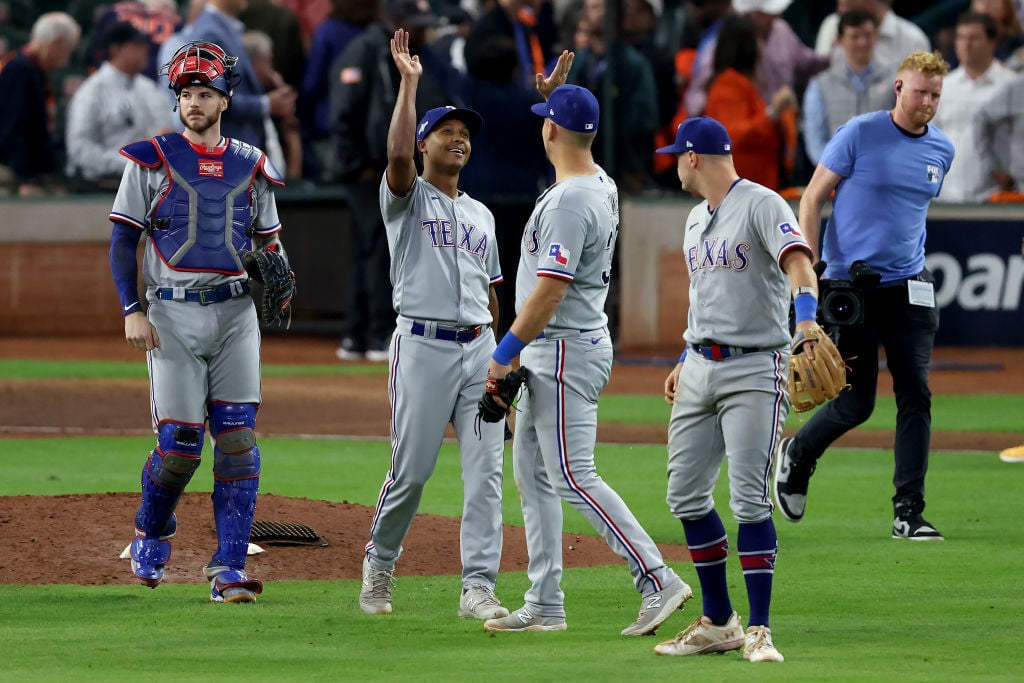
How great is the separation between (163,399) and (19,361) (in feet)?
36.7

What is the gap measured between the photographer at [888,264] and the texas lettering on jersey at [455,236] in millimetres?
2475

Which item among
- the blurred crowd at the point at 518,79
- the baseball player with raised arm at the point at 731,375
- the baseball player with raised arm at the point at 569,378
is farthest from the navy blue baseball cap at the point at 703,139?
the blurred crowd at the point at 518,79

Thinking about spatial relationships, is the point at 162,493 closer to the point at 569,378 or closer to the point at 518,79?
the point at 569,378

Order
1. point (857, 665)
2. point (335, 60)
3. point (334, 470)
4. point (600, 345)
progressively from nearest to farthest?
point (857, 665)
point (600, 345)
point (334, 470)
point (335, 60)

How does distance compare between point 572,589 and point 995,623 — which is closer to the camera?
point 995,623

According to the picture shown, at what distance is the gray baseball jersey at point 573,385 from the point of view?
22.0 ft

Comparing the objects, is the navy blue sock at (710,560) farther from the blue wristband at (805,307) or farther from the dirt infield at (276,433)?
the dirt infield at (276,433)

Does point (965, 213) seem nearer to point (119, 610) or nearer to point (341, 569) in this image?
point (341, 569)

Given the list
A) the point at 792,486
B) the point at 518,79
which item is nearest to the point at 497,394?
the point at 792,486

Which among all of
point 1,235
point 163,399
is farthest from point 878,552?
point 1,235

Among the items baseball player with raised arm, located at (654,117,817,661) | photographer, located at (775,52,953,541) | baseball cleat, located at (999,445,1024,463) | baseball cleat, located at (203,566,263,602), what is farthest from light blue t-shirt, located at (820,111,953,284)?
baseball cleat, located at (203,566,263,602)

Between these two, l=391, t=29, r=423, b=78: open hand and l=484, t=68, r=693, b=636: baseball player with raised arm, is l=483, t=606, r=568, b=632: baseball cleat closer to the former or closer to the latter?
l=484, t=68, r=693, b=636: baseball player with raised arm

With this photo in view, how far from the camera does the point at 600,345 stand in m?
6.86

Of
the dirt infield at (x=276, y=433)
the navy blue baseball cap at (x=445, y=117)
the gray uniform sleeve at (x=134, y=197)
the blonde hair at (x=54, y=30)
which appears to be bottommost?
the dirt infield at (x=276, y=433)
